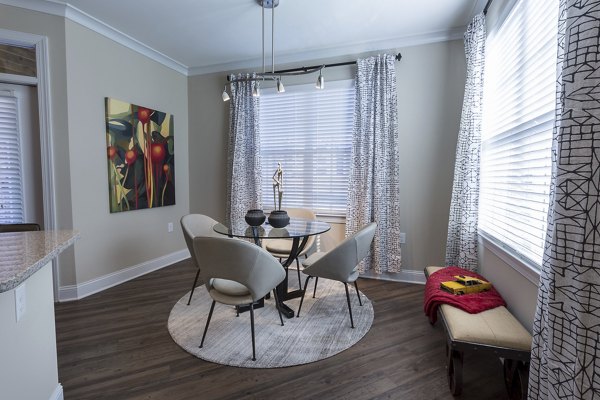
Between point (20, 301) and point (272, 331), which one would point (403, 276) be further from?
point (20, 301)

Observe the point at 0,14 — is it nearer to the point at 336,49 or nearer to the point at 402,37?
the point at 336,49

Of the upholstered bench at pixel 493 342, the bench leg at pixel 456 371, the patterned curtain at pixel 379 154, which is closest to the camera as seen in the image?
the upholstered bench at pixel 493 342

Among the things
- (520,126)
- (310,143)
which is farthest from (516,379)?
(310,143)

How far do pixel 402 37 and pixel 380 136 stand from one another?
112cm

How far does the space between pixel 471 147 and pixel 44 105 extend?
390cm

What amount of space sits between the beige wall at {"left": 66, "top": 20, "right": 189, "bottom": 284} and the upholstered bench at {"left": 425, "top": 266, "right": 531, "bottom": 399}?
3303 mm

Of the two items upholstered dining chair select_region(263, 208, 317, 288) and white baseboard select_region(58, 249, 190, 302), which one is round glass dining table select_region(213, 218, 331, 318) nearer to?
upholstered dining chair select_region(263, 208, 317, 288)

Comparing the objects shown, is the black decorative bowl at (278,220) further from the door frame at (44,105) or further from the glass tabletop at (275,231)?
the door frame at (44,105)

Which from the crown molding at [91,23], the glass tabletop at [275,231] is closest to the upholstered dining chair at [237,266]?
the glass tabletop at [275,231]

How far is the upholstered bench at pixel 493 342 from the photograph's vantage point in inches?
58.1

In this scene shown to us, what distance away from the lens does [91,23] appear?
2.93 meters

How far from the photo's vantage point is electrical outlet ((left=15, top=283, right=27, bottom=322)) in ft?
3.87

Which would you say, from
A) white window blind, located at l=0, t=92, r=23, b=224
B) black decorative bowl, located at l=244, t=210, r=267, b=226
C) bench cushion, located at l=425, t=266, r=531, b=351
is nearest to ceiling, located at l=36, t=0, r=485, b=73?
white window blind, located at l=0, t=92, r=23, b=224

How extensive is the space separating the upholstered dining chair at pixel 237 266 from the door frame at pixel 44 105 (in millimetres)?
1865
